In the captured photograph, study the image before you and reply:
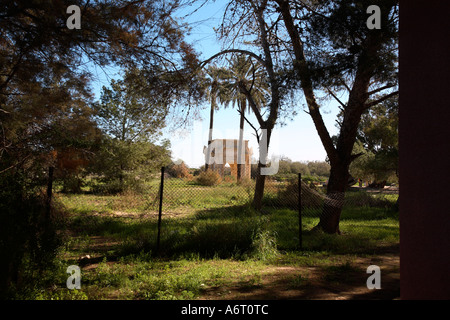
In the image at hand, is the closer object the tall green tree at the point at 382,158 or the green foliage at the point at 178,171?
the tall green tree at the point at 382,158

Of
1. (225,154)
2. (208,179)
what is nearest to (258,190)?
(208,179)

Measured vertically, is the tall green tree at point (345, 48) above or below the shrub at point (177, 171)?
above

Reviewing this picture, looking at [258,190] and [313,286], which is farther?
[258,190]

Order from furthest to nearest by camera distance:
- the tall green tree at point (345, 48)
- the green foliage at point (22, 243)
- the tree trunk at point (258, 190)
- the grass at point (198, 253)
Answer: the tree trunk at point (258, 190)
the tall green tree at point (345, 48)
the grass at point (198, 253)
the green foliage at point (22, 243)

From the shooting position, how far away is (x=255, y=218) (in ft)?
23.2

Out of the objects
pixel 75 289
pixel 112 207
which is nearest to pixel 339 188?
pixel 75 289

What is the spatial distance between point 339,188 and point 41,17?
25.6 ft

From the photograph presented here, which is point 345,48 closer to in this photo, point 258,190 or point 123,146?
point 258,190

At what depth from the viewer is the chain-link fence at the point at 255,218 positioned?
6133 millimetres

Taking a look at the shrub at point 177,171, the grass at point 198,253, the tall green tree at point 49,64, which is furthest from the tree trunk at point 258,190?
the shrub at point 177,171

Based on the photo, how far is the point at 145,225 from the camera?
8969mm

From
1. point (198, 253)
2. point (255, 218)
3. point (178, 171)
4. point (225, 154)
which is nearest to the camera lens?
point (198, 253)

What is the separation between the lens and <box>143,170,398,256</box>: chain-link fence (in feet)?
20.1

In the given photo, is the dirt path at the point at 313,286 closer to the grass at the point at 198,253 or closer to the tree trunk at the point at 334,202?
the grass at the point at 198,253
